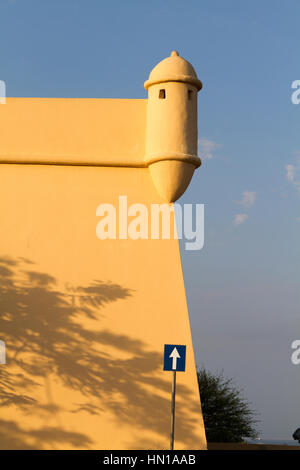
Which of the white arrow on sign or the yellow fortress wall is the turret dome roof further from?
the white arrow on sign

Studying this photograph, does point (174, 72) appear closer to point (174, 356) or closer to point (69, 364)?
point (174, 356)

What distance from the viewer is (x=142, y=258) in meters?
13.9

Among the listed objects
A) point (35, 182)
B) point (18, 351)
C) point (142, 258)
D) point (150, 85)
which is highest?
point (150, 85)

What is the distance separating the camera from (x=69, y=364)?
43.7 ft

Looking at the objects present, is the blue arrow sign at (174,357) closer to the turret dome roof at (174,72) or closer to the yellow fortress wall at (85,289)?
the yellow fortress wall at (85,289)

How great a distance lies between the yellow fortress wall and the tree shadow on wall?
2cm

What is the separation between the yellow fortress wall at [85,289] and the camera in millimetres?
12969

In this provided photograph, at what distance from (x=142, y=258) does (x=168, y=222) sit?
3.36ft

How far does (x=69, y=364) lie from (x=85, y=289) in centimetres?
166

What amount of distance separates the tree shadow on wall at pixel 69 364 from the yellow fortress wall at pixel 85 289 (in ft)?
0.07

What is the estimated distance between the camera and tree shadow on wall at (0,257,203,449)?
42.4 ft
